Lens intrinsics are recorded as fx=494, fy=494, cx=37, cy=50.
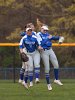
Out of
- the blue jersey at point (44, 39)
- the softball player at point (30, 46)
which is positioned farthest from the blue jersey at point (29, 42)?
the blue jersey at point (44, 39)

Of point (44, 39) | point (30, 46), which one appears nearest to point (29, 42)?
point (30, 46)

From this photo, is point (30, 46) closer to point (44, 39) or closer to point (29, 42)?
point (29, 42)

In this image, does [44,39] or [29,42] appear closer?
[29,42]

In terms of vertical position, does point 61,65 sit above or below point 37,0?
below

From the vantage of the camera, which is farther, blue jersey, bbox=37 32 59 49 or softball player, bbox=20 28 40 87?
blue jersey, bbox=37 32 59 49

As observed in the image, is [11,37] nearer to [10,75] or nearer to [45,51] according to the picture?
[10,75]

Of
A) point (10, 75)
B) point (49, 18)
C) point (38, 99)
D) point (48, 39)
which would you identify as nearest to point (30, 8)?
point (49, 18)

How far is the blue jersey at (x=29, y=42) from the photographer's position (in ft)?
49.4

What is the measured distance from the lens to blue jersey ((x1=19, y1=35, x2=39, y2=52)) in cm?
1505

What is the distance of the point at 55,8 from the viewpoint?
33656 mm

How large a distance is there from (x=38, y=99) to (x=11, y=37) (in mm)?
19983

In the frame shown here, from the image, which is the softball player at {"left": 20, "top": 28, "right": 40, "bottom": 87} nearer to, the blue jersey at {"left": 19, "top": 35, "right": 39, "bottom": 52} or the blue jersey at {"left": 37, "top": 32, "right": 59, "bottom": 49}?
the blue jersey at {"left": 19, "top": 35, "right": 39, "bottom": 52}

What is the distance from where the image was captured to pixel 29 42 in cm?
1510

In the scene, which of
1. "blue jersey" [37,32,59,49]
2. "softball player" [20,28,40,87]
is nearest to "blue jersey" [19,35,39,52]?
"softball player" [20,28,40,87]
